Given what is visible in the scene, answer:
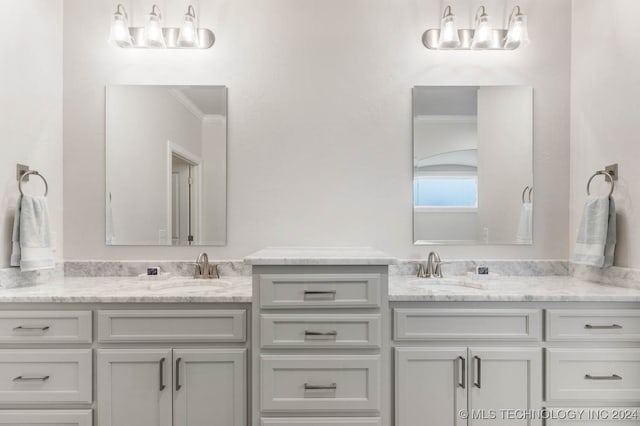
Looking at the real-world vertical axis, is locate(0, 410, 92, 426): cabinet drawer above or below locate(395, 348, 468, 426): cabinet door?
below

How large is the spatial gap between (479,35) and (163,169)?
6.53ft

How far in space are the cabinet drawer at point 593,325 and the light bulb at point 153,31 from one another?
2421 millimetres

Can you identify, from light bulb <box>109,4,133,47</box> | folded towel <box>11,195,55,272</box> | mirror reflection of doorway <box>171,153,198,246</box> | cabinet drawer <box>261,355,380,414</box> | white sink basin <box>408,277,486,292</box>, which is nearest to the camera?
cabinet drawer <box>261,355,380,414</box>

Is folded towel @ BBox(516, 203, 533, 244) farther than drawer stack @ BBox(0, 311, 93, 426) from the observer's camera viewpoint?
Yes

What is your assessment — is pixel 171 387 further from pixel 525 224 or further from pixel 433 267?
pixel 525 224

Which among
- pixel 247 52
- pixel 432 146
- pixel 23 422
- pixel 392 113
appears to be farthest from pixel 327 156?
pixel 23 422

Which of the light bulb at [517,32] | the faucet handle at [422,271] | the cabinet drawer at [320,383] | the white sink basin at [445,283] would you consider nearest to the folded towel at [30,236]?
the cabinet drawer at [320,383]

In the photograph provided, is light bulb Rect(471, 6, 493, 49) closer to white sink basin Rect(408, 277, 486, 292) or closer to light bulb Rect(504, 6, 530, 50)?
light bulb Rect(504, 6, 530, 50)

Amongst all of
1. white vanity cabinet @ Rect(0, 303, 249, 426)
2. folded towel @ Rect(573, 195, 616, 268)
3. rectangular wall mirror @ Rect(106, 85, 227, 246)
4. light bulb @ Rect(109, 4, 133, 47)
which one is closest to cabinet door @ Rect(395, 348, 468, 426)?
white vanity cabinet @ Rect(0, 303, 249, 426)

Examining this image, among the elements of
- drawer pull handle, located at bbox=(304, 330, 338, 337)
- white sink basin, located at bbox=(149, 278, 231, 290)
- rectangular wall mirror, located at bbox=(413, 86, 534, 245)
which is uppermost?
rectangular wall mirror, located at bbox=(413, 86, 534, 245)

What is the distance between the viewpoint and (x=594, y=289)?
1.63 m

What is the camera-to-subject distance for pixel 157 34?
195 cm

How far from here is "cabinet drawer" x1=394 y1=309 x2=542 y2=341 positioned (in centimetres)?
150

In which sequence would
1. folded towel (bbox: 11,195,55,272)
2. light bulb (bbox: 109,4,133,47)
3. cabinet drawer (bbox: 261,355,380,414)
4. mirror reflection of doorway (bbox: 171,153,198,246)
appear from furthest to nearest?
mirror reflection of doorway (bbox: 171,153,198,246) < light bulb (bbox: 109,4,133,47) < folded towel (bbox: 11,195,55,272) < cabinet drawer (bbox: 261,355,380,414)
